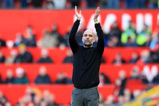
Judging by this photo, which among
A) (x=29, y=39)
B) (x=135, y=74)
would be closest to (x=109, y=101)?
(x=135, y=74)

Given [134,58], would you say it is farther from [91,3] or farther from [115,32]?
[91,3]

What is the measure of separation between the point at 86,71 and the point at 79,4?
11815 millimetres

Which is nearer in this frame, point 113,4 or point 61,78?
point 61,78

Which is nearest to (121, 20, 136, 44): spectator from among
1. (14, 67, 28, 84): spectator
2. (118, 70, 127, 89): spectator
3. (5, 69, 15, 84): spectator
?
(118, 70, 127, 89): spectator

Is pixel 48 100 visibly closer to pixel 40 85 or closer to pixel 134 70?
pixel 40 85

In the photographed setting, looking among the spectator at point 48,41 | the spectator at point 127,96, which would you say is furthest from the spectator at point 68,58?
the spectator at point 127,96

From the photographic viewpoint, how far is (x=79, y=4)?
21984mm

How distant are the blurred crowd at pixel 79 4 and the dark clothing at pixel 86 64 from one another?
36.3ft

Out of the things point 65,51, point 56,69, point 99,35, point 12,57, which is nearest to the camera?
point 99,35

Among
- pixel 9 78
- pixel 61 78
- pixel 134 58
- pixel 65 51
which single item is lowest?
pixel 9 78

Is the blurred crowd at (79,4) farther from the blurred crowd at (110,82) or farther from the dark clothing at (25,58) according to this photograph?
the blurred crowd at (110,82)

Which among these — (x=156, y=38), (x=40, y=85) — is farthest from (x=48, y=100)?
(x=156, y=38)

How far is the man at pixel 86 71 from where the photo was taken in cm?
1030

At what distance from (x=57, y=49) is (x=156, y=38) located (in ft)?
10.7
